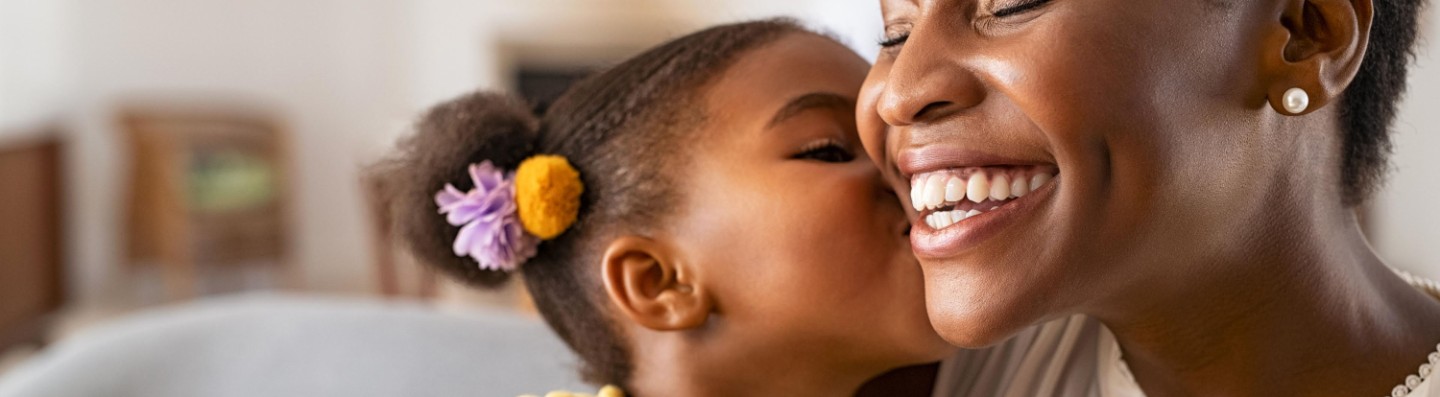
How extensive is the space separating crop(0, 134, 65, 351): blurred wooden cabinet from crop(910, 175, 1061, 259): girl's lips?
4.39 m

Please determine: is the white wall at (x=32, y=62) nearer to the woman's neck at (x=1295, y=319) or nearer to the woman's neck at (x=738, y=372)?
the woman's neck at (x=738, y=372)

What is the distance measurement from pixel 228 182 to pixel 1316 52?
18.2ft

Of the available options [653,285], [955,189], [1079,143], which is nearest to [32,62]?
[653,285]

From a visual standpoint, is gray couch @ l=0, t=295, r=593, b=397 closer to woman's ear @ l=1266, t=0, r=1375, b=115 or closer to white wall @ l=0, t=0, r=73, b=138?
woman's ear @ l=1266, t=0, r=1375, b=115

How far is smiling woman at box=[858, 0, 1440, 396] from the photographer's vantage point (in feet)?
2.96

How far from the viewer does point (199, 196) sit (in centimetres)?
568

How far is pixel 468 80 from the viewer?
21.2 ft

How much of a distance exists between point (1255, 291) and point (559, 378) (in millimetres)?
1235

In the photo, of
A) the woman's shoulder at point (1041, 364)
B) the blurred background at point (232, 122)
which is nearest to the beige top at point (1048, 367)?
the woman's shoulder at point (1041, 364)

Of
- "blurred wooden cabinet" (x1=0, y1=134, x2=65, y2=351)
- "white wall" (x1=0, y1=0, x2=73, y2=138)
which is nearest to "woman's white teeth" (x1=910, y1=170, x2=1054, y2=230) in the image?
"blurred wooden cabinet" (x1=0, y1=134, x2=65, y2=351)

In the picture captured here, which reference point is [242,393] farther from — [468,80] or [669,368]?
[468,80]

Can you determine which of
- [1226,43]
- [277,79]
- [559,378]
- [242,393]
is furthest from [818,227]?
[277,79]

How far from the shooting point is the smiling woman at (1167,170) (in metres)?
0.90

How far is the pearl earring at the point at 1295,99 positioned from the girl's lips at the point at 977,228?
170 mm
